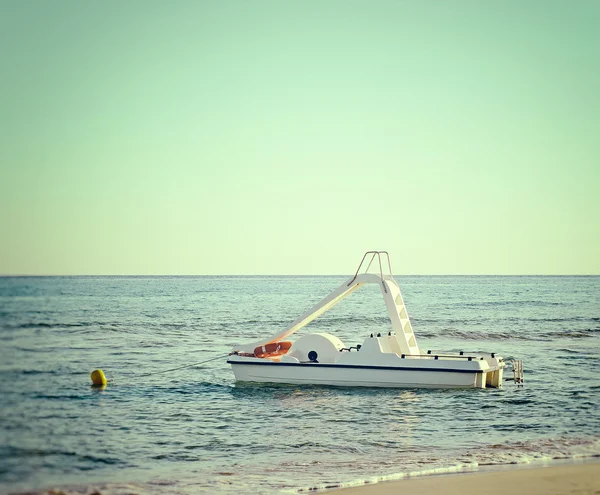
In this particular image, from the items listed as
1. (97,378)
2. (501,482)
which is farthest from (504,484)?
(97,378)

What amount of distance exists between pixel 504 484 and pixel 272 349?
1557 cm

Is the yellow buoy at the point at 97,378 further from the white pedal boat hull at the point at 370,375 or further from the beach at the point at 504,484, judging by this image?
the beach at the point at 504,484

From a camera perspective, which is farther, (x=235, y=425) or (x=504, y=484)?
(x=235, y=425)

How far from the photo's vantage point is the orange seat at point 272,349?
2742cm

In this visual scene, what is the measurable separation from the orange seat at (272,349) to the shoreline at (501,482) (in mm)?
13508

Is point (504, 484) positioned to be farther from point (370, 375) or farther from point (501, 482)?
point (370, 375)

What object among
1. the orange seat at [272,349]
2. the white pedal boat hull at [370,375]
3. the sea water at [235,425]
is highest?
the orange seat at [272,349]

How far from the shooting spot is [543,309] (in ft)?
276

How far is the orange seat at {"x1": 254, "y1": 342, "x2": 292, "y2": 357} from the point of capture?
2742 centimetres

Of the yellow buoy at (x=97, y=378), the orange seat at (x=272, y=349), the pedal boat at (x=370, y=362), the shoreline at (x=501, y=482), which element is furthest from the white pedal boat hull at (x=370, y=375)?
the shoreline at (x=501, y=482)

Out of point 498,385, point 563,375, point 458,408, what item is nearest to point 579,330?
point 563,375

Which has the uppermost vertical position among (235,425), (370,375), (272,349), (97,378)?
(272,349)

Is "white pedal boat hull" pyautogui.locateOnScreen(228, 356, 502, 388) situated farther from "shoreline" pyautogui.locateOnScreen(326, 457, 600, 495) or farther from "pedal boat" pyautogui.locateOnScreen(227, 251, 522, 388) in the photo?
"shoreline" pyautogui.locateOnScreen(326, 457, 600, 495)

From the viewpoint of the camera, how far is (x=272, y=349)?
2817cm
